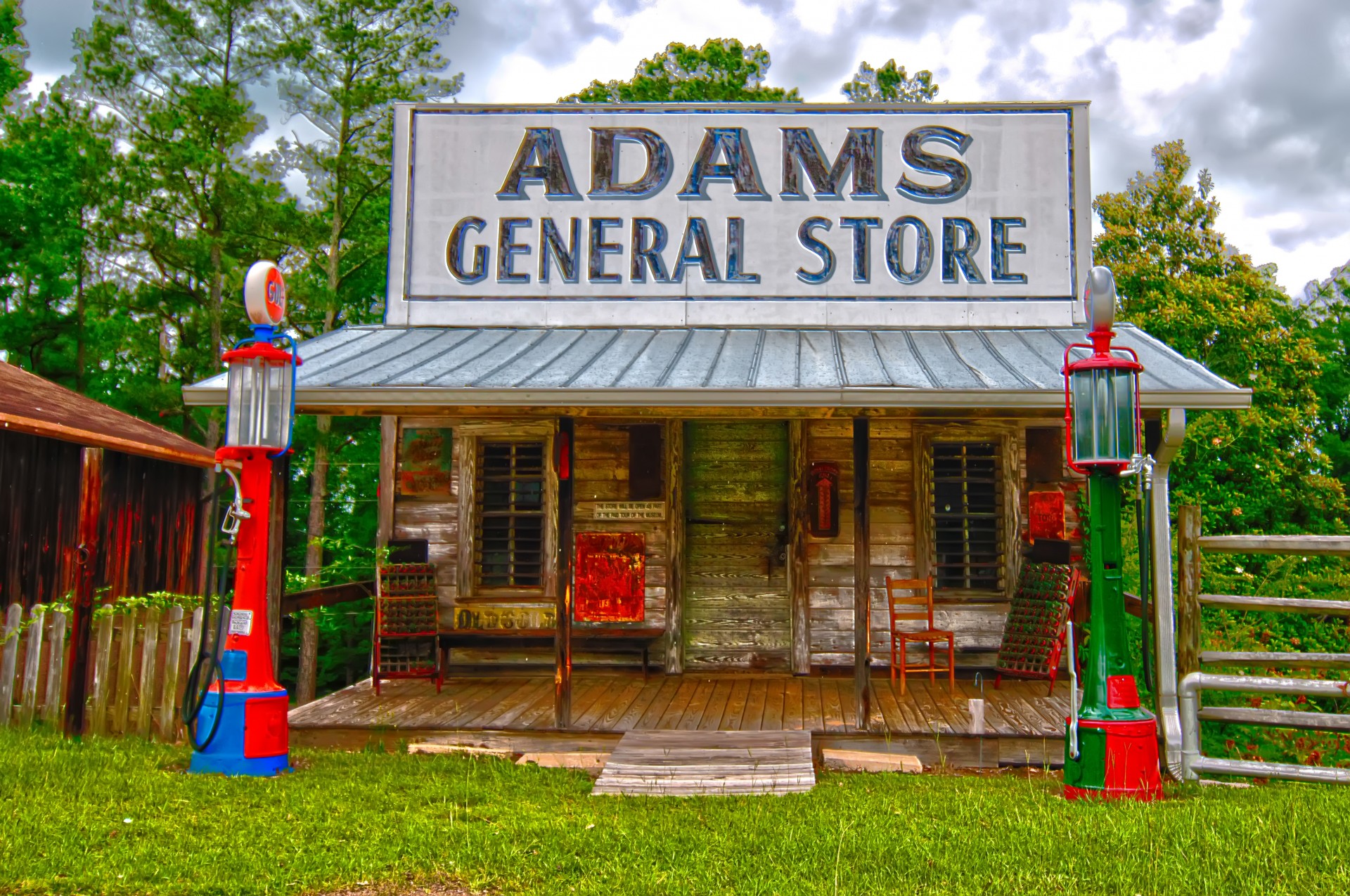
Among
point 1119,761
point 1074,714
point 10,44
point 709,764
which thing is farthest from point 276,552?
point 10,44

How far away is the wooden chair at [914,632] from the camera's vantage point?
7.65m

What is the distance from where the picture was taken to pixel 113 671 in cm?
602

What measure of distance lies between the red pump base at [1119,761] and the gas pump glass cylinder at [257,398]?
420cm

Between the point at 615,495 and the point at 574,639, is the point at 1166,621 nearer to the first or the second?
the point at 574,639

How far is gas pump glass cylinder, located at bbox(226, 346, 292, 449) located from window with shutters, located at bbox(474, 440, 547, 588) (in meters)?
3.60

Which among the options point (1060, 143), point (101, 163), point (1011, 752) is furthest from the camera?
point (101, 163)

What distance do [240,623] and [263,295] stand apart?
167 centimetres

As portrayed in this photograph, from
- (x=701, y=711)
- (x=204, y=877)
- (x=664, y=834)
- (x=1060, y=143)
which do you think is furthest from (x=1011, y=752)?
(x=1060, y=143)

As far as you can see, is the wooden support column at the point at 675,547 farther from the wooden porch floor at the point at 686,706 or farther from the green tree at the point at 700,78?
the green tree at the point at 700,78

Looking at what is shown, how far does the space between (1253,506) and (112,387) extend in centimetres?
1943

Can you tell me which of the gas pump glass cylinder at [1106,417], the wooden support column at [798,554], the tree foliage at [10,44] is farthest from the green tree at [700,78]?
the gas pump glass cylinder at [1106,417]

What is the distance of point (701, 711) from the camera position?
23.2 feet

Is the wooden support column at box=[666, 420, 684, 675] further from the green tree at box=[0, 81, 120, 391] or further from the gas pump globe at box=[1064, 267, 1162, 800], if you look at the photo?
the green tree at box=[0, 81, 120, 391]

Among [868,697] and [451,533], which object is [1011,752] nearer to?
[868,697]
